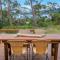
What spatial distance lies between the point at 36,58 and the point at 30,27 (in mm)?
2495

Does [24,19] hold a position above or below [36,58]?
above

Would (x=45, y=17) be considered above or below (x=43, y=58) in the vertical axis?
above

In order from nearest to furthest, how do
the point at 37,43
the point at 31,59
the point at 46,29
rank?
1. the point at 37,43
2. the point at 31,59
3. the point at 46,29

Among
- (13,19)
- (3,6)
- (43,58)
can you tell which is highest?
(3,6)

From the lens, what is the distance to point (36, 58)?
12.1ft

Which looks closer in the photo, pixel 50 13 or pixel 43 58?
pixel 43 58

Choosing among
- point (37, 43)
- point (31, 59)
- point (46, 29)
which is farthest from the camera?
point (46, 29)

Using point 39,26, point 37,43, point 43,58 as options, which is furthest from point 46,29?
point 37,43

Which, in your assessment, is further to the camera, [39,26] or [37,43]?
[39,26]

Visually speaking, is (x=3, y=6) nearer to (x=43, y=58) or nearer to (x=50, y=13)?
(x=50, y=13)

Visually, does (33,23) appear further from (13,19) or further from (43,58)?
(43,58)

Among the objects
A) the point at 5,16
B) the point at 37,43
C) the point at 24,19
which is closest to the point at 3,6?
the point at 5,16

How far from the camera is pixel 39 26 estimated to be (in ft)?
20.1

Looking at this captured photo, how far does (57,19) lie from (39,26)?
649 mm
